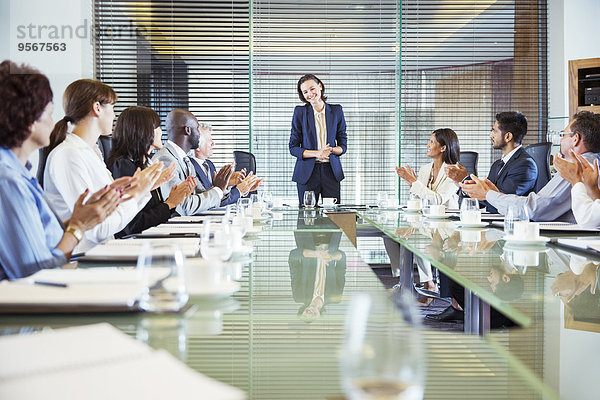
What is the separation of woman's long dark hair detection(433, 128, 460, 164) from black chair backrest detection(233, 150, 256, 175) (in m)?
1.64

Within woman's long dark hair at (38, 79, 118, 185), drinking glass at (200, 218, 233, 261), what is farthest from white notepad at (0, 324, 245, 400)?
woman's long dark hair at (38, 79, 118, 185)

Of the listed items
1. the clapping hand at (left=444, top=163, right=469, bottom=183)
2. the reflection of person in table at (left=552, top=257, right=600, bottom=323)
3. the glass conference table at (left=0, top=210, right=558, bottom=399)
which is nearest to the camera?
the glass conference table at (left=0, top=210, right=558, bottom=399)

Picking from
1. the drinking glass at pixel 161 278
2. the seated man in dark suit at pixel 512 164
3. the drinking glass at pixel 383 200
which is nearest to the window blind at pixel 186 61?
the drinking glass at pixel 383 200

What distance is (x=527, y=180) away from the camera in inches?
155

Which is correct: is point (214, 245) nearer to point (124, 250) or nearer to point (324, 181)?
point (124, 250)

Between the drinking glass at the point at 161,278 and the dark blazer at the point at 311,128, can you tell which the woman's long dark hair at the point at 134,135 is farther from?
the drinking glass at the point at 161,278

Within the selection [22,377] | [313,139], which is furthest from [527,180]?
[22,377]

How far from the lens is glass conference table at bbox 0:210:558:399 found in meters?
0.70

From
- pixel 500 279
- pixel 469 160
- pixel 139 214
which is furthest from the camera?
pixel 469 160

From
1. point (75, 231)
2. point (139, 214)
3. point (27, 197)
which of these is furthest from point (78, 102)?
point (27, 197)

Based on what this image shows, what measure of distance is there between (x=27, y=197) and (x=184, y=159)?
235cm

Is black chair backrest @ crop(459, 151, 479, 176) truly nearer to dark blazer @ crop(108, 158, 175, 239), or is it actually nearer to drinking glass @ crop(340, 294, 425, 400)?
dark blazer @ crop(108, 158, 175, 239)

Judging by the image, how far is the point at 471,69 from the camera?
228 inches

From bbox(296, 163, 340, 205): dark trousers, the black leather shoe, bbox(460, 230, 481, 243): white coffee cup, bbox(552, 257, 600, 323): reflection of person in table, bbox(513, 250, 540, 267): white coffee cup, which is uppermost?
bbox(296, 163, 340, 205): dark trousers
